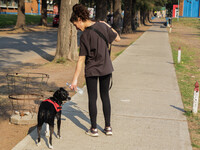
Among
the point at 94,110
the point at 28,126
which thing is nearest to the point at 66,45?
the point at 28,126

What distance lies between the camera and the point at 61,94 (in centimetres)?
433

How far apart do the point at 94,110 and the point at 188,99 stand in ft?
11.3

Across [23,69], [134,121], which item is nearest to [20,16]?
[23,69]

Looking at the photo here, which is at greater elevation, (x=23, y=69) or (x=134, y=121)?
(x=23, y=69)

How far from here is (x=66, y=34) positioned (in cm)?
1227

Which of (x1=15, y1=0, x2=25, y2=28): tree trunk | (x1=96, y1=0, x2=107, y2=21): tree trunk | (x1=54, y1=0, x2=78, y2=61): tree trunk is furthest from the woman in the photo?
(x1=15, y1=0, x2=25, y2=28): tree trunk

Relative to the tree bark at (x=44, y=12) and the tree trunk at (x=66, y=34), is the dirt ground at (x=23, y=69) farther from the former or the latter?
the tree bark at (x=44, y=12)

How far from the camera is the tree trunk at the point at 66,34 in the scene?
12.2 metres

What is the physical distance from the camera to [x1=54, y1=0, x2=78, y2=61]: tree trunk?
40.2ft

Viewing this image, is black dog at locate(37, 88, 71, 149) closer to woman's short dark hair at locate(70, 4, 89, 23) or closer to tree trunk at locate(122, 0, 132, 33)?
woman's short dark hair at locate(70, 4, 89, 23)

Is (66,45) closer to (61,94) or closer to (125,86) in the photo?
(125,86)

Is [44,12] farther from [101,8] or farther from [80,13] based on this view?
[80,13]

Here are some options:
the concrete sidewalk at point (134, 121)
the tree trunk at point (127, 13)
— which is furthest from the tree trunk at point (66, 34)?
the tree trunk at point (127, 13)

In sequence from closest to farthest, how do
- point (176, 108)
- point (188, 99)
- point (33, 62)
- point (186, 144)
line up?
point (186, 144) → point (176, 108) → point (188, 99) → point (33, 62)
